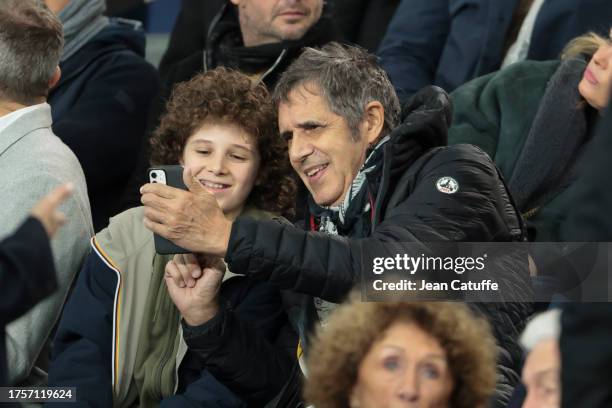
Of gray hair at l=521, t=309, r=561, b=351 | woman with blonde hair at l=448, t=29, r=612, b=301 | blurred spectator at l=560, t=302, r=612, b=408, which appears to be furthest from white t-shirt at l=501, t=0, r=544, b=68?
blurred spectator at l=560, t=302, r=612, b=408

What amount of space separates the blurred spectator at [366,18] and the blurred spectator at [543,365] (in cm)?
306

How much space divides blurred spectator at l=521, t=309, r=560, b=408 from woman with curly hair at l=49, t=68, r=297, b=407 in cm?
106

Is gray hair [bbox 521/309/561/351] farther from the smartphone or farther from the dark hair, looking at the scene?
the dark hair

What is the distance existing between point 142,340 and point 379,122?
921 mm

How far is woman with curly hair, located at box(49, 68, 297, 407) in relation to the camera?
338 centimetres

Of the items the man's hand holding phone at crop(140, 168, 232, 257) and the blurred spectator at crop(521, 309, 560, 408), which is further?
the man's hand holding phone at crop(140, 168, 232, 257)

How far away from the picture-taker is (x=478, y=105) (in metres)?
4.38

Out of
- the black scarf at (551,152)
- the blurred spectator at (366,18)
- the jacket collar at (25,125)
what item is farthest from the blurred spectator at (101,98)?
the black scarf at (551,152)

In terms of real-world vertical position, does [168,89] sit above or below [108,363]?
above

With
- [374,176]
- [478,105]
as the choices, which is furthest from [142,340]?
[478,105]

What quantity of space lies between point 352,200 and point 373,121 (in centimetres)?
29

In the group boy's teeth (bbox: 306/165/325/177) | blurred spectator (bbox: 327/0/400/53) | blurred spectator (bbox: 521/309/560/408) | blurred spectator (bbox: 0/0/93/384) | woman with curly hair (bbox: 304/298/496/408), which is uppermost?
blurred spectator (bbox: 327/0/400/53)

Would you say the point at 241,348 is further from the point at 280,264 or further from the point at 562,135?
the point at 562,135

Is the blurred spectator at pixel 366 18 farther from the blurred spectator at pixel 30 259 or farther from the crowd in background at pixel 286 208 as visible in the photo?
the blurred spectator at pixel 30 259
